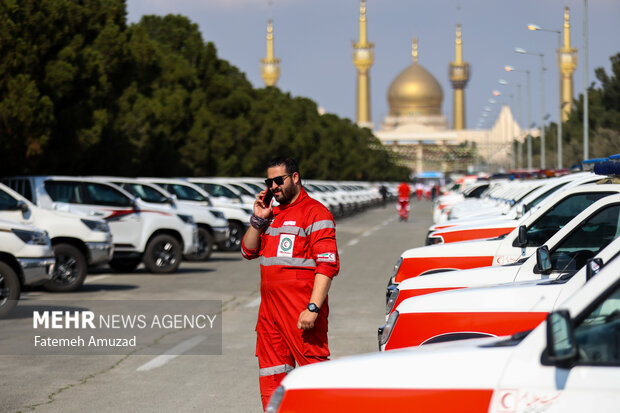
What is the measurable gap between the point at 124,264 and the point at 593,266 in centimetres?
1637

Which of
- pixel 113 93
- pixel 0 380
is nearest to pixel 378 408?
pixel 0 380

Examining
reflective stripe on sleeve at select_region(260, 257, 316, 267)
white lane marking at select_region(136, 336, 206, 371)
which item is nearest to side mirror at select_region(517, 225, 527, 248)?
white lane marking at select_region(136, 336, 206, 371)

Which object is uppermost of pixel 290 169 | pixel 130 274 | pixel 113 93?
pixel 113 93

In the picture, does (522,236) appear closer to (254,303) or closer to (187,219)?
(254,303)

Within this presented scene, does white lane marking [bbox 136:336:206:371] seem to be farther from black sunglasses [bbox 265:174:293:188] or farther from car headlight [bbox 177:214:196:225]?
car headlight [bbox 177:214:196:225]

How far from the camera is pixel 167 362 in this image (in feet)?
34.0

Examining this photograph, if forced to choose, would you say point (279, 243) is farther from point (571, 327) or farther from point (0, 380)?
point (0, 380)

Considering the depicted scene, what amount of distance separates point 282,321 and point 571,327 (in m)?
2.93

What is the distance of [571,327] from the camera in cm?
366

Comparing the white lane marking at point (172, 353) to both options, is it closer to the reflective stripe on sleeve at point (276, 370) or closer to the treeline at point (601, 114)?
the reflective stripe on sleeve at point (276, 370)

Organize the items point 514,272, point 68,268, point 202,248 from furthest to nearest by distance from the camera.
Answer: point 202,248
point 68,268
point 514,272

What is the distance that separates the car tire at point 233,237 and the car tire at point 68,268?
9996mm

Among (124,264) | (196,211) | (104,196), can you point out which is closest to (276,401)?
(104,196)

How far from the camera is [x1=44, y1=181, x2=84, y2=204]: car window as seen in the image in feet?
63.6
